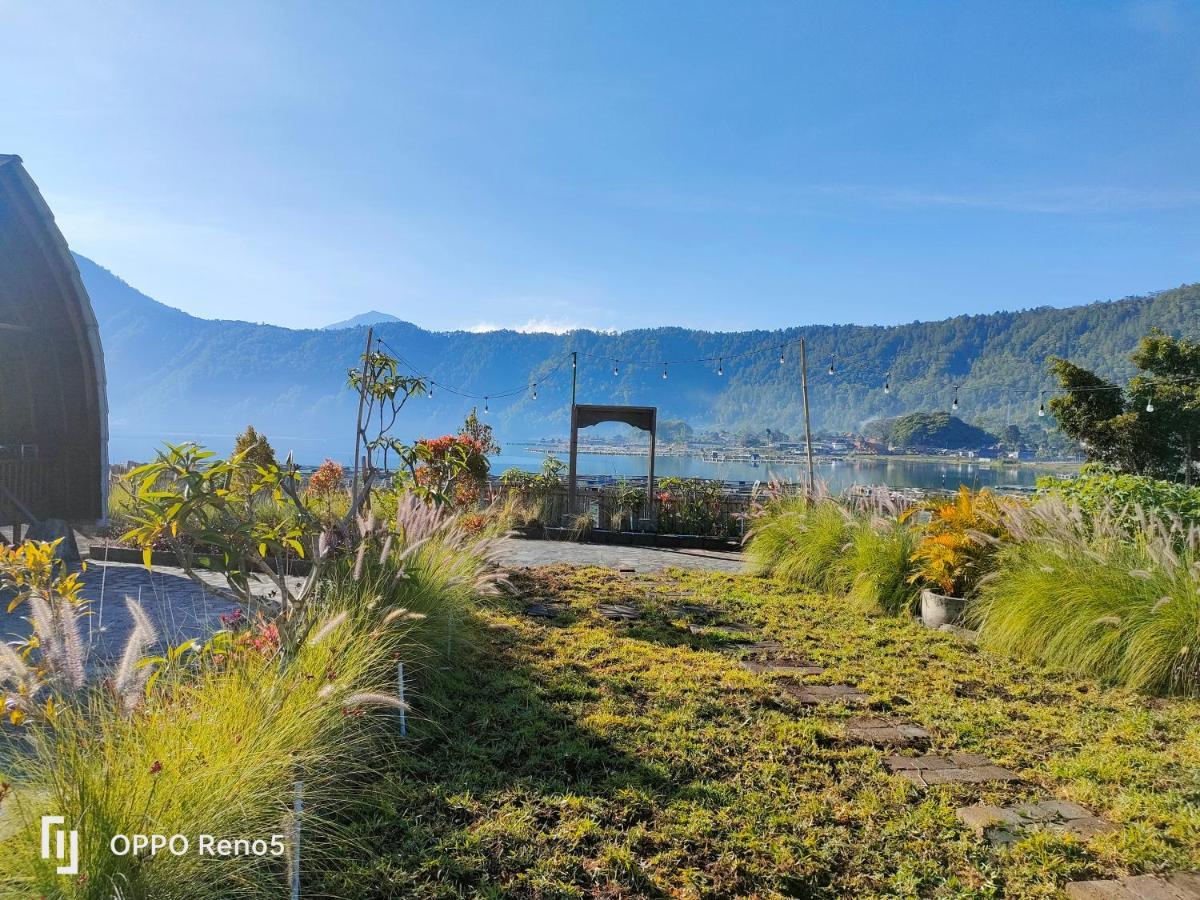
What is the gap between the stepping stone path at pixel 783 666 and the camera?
14.8ft

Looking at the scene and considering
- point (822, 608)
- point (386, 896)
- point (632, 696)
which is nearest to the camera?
point (386, 896)

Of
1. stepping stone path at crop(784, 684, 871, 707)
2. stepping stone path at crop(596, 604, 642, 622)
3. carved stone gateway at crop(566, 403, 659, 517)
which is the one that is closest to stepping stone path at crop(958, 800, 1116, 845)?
stepping stone path at crop(784, 684, 871, 707)

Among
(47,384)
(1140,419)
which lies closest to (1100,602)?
(47,384)

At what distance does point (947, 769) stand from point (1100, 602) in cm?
218

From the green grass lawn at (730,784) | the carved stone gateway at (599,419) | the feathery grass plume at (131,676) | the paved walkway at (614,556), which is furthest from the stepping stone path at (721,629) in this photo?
the carved stone gateway at (599,419)

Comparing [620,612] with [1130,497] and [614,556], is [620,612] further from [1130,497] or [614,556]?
[1130,497]

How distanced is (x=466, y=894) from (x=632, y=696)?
193 cm

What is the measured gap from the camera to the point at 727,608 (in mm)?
6586

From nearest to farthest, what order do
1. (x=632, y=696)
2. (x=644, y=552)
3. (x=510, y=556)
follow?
(x=632, y=696) < (x=510, y=556) < (x=644, y=552)

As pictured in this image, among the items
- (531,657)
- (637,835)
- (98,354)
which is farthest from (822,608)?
(98,354)

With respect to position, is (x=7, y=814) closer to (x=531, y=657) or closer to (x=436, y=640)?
(x=436, y=640)

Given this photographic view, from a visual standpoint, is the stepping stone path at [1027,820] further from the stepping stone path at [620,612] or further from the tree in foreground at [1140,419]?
the tree in foreground at [1140,419]

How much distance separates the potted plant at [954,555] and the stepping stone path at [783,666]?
1.84m

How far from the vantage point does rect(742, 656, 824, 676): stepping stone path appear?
178 inches
